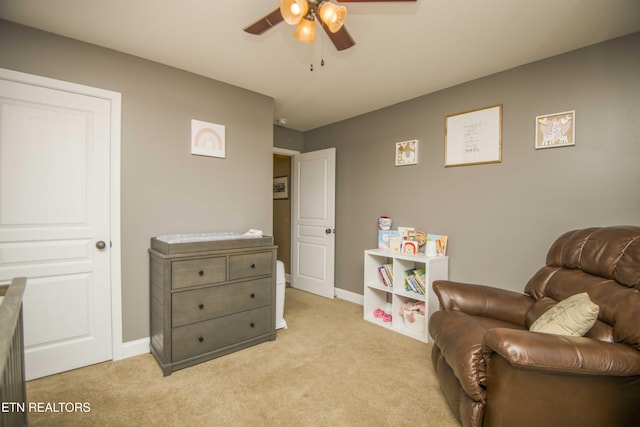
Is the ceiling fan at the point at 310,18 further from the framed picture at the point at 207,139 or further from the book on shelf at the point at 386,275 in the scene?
the book on shelf at the point at 386,275

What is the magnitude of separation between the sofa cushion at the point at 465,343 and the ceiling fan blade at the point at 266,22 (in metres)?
1.99

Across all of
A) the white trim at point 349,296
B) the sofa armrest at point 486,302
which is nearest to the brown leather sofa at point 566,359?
the sofa armrest at point 486,302

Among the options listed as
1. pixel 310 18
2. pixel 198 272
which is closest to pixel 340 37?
pixel 310 18

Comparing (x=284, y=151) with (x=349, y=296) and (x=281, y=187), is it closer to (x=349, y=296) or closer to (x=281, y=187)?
(x=281, y=187)

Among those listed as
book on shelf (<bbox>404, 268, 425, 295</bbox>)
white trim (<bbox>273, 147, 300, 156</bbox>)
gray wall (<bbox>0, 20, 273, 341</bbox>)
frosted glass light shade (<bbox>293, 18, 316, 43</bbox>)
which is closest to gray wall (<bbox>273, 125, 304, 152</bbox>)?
white trim (<bbox>273, 147, 300, 156</bbox>)

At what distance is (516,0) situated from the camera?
5.57 ft

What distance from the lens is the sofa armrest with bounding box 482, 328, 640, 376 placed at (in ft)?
3.94

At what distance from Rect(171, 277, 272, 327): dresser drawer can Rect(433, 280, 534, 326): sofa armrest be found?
146cm

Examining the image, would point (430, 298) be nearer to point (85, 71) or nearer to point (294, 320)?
point (294, 320)

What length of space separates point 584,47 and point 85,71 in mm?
3721

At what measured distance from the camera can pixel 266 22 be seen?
1607mm

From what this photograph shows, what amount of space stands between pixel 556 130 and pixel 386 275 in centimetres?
195

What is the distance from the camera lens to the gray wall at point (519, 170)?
206 cm

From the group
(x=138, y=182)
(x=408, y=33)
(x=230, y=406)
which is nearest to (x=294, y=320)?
(x=230, y=406)
